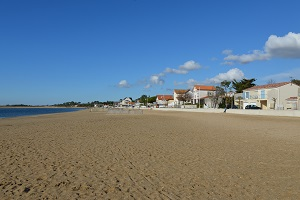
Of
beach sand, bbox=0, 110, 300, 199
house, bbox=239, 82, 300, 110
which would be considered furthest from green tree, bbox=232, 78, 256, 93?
beach sand, bbox=0, 110, 300, 199

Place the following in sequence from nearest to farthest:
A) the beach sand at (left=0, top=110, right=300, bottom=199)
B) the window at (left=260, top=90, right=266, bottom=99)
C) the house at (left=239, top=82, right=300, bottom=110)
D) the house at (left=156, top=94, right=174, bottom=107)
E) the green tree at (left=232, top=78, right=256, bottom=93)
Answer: the beach sand at (left=0, top=110, right=300, bottom=199)
the house at (left=239, top=82, right=300, bottom=110)
the window at (left=260, top=90, right=266, bottom=99)
the green tree at (left=232, top=78, right=256, bottom=93)
the house at (left=156, top=94, right=174, bottom=107)

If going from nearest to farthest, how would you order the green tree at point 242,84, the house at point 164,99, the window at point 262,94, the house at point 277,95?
the house at point 277,95 < the window at point 262,94 < the green tree at point 242,84 < the house at point 164,99

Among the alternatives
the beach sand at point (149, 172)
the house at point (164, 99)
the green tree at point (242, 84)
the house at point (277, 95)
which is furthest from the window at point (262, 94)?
the house at point (164, 99)

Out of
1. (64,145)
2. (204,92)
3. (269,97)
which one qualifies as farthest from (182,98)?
(64,145)

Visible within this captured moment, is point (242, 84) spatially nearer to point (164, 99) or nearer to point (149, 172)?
point (164, 99)

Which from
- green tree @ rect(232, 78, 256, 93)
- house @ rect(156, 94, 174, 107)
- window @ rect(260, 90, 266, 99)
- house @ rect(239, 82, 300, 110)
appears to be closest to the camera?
house @ rect(239, 82, 300, 110)

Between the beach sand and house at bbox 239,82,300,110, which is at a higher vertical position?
house at bbox 239,82,300,110

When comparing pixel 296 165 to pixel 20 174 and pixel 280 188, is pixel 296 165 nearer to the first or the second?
pixel 280 188

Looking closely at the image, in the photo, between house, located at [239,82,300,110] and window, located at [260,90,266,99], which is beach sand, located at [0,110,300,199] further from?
window, located at [260,90,266,99]

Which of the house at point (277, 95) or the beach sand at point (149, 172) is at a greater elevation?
the house at point (277, 95)

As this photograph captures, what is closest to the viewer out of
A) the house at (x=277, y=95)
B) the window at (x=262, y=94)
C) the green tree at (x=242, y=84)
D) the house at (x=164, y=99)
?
the house at (x=277, y=95)

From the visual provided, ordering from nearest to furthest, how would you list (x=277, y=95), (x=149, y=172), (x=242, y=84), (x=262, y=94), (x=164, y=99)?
(x=149, y=172) < (x=277, y=95) < (x=262, y=94) < (x=242, y=84) < (x=164, y=99)

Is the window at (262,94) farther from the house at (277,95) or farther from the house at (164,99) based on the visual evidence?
the house at (164,99)

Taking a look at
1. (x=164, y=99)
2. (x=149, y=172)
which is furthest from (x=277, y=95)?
(x=164, y=99)
